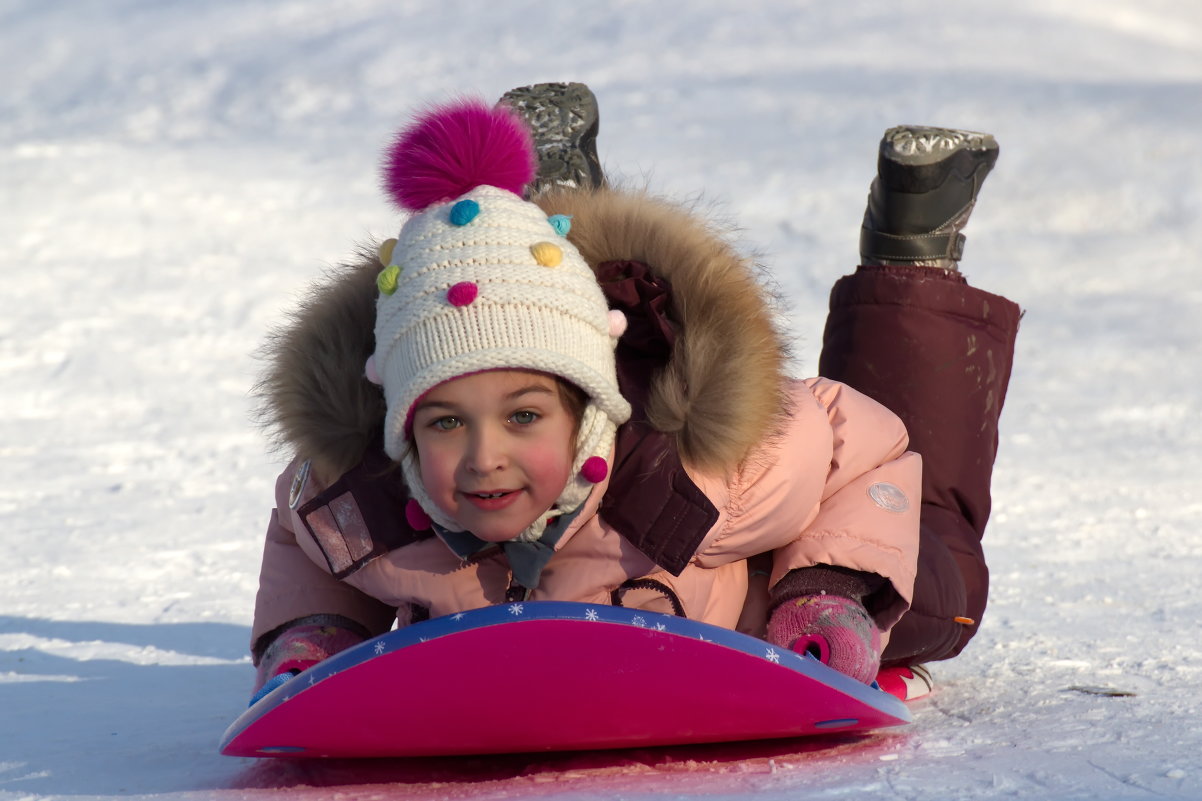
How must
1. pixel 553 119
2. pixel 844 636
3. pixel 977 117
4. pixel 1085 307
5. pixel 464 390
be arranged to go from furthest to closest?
pixel 977 117, pixel 1085 307, pixel 553 119, pixel 844 636, pixel 464 390

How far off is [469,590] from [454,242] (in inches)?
16.0

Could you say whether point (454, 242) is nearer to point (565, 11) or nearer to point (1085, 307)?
point (1085, 307)

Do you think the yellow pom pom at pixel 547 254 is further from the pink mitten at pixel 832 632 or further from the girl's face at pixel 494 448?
the pink mitten at pixel 832 632

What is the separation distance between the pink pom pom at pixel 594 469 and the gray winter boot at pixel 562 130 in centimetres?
67

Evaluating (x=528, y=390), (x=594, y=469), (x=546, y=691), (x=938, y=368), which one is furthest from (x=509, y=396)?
(x=938, y=368)

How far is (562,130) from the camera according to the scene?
2.23m

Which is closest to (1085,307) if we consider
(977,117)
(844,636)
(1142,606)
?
(977,117)

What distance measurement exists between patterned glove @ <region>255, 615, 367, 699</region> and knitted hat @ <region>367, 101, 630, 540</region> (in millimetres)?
229

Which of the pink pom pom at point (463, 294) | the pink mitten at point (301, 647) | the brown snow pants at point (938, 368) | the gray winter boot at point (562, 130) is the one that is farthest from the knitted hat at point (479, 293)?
the brown snow pants at point (938, 368)

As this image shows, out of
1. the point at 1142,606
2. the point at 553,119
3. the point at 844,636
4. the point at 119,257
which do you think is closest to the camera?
the point at 844,636

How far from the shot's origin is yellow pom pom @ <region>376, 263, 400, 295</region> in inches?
64.8

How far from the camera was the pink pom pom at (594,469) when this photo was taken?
160 cm

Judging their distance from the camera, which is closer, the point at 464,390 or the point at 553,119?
the point at 464,390

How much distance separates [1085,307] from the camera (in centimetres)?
530
